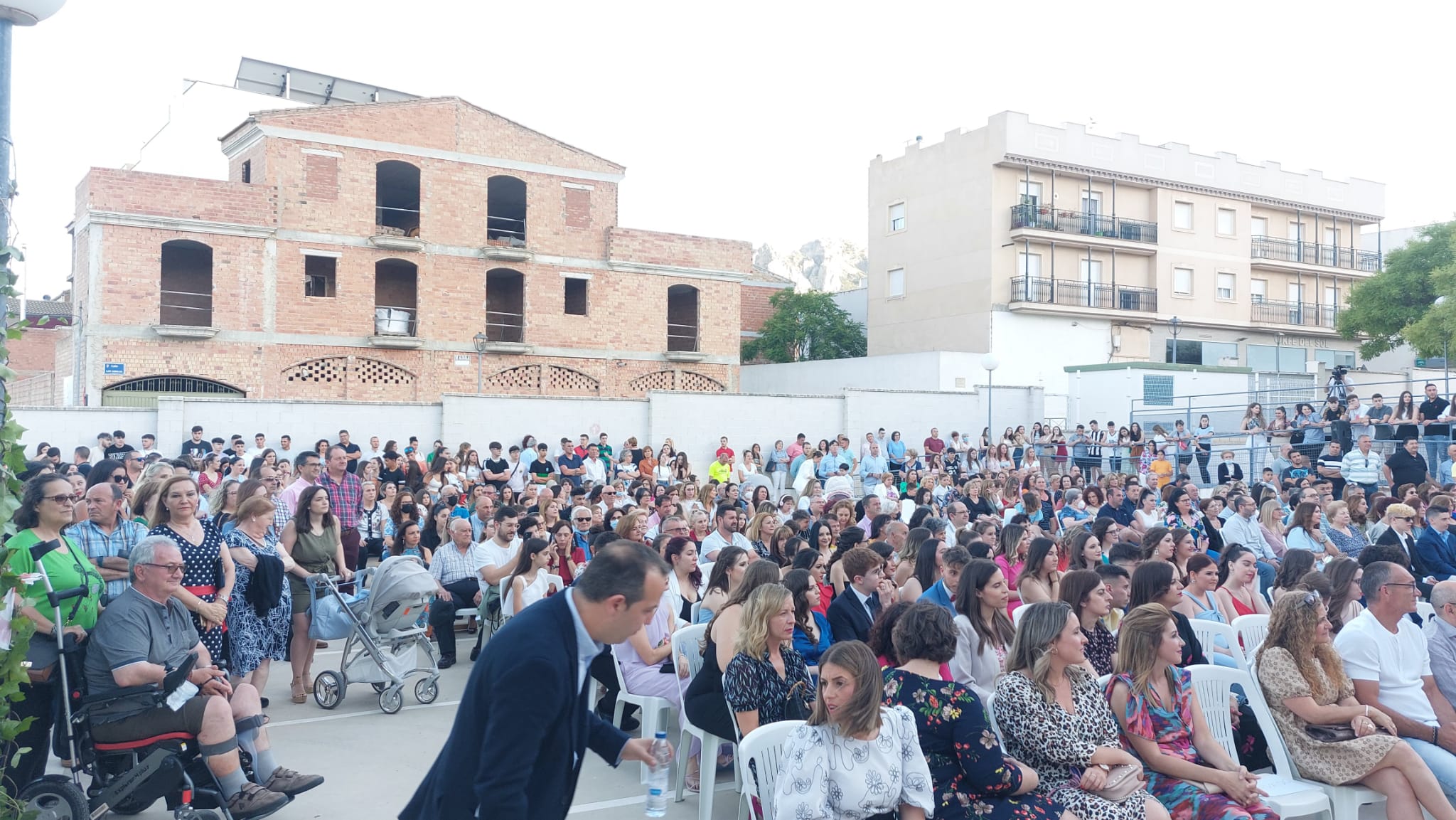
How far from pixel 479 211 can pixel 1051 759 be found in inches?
1044

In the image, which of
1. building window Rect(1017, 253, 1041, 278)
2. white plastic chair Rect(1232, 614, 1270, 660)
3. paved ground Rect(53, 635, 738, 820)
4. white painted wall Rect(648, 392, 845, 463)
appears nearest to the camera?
paved ground Rect(53, 635, 738, 820)

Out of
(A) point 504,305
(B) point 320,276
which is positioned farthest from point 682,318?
(B) point 320,276

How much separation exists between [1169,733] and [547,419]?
1815 cm

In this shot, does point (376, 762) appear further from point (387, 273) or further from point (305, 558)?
point (387, 273)

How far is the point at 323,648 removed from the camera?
31.3 feet

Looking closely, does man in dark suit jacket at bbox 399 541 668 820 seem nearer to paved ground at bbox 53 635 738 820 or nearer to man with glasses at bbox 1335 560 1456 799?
paved ground at bbox 53 635 738 820

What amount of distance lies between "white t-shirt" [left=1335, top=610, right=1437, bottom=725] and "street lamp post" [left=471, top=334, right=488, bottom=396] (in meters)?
23.9

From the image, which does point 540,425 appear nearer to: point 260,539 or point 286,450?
point 286,450

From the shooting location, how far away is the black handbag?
514cm

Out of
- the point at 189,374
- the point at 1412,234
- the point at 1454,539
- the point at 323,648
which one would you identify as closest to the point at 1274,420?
the point at 1454,539

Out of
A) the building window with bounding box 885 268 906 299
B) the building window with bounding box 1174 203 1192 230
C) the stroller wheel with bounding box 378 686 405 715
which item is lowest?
the stroller wheel with bounding box 378 686 405 715

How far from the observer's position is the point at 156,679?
484cm

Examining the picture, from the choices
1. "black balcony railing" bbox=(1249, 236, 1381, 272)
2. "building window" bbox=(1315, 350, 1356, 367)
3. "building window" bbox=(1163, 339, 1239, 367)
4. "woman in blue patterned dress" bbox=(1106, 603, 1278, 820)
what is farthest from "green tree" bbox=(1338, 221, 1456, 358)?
"woman in blue patterned dress" bbox=(1106, 603, 1278, 820)

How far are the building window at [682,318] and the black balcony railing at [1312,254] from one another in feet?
67.9
